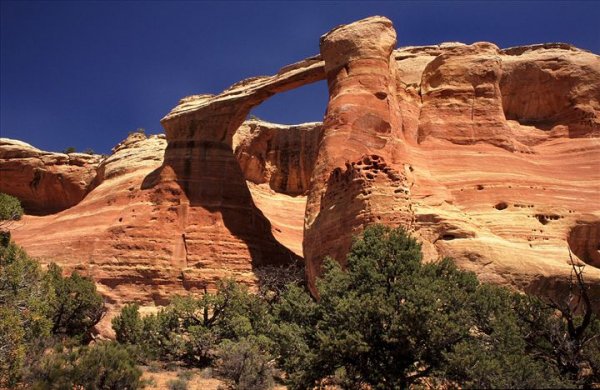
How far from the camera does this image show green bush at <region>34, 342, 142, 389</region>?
54.9 feet

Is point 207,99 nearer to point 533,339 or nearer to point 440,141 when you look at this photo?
point 440,141

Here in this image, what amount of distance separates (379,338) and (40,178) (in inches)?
1343

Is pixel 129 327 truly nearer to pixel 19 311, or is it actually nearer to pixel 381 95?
pixel 19 311

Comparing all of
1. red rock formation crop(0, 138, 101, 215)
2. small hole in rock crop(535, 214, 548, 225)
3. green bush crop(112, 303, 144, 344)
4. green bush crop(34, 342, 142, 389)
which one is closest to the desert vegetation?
green bush crop(34, 342, 142, 389)

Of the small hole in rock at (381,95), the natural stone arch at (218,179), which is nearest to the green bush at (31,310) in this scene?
the natural stone arch at (218,179)

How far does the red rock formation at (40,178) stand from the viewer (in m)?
42.2

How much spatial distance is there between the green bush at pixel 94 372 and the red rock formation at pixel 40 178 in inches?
1027

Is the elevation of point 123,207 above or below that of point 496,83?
below

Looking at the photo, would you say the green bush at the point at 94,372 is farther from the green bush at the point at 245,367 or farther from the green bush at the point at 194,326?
the green bush at the point at 194,326

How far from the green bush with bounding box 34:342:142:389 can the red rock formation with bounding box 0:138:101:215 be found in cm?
2608

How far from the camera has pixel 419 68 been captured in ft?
A: 98.9

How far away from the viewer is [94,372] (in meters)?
17.0

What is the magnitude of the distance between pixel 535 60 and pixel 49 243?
26.2 m

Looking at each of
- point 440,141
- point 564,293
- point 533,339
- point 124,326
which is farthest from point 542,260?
point 124,326
